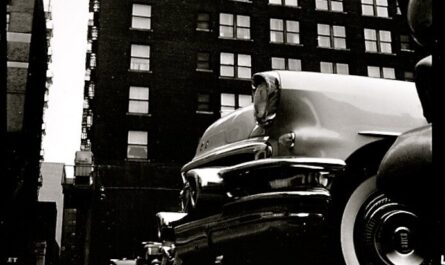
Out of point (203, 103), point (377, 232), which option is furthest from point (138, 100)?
point (377, 232)

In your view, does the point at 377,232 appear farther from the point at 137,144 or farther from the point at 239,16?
the point at 239,16

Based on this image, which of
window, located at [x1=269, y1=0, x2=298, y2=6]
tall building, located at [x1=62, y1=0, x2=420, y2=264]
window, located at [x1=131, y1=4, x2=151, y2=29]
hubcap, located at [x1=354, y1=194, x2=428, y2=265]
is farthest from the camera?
window, located at [x1=269, y1=0, x2=298, y2=6]

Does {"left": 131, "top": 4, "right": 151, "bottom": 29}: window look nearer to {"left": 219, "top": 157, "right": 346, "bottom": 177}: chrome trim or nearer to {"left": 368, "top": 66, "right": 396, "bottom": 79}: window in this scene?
{"left": 368, "top": 66, "right": 396, "bottom": 79}: window

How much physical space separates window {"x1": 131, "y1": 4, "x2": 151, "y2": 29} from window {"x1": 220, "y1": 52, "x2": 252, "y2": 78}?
4213 mm

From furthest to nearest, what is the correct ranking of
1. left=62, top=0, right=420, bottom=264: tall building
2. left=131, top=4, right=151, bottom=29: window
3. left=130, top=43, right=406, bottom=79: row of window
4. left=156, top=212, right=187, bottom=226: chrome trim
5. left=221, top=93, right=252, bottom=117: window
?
1. left=131, top=4, right=151, bottom=29: window
2. left=221, top=93, right=252, bottom=117: window
3. left=130, top=43, right=406, bottom=79: row of window
4. left=62, top=0, right=420, bottom=264: tall building
5. left=156, top=212, right=187, bottom=226: chrome trim

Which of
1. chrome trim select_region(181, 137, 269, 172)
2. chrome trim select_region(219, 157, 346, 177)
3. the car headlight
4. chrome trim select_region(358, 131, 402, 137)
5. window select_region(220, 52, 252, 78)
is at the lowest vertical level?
chrome trim select_region(219, 157, 346, 177)

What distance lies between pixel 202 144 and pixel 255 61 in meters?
25.2

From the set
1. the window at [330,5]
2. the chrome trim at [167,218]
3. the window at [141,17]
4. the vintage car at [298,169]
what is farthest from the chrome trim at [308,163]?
the window at [330,5]

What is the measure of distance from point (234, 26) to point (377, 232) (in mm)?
27885

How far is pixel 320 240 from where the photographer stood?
9.66 feet

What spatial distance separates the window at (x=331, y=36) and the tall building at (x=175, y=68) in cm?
6

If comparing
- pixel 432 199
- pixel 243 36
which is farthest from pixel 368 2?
pixel 432 199

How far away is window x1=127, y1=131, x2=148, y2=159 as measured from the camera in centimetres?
2722

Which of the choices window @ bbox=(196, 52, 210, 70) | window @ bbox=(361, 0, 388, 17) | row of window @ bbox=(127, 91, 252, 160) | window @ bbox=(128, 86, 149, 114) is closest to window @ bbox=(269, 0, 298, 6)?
window @ bbox=(361, 0, 388, 17)
